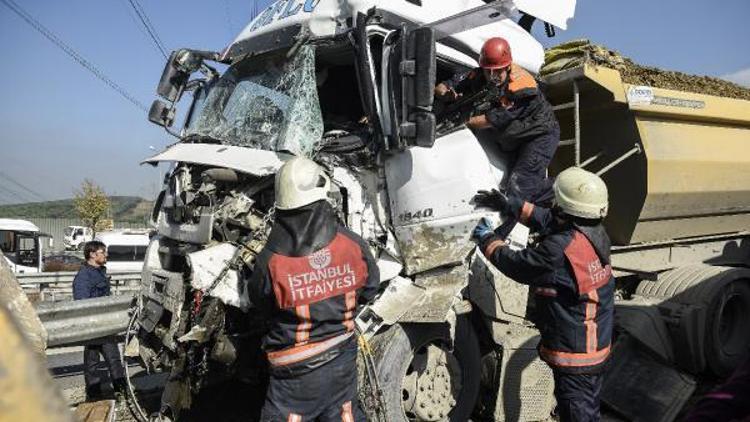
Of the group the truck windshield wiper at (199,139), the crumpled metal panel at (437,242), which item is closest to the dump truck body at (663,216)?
the crumpled metal panel at (437,242)

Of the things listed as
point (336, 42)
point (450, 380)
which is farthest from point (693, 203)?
point (336, 42)

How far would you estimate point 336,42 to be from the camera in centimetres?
400

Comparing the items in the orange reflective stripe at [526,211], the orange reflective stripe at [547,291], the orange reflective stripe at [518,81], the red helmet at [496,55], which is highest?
the red helmet at [496,55]

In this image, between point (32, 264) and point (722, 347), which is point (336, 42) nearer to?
point (722, 347)

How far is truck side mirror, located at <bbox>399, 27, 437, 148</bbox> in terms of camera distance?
346 cm

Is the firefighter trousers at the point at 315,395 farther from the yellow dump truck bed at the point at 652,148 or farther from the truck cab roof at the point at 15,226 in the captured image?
the truck cab roof at the point at 15,226

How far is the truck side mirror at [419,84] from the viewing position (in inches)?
136

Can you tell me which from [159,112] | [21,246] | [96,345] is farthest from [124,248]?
[159,112]

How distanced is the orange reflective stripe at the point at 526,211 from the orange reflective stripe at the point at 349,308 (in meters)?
1.52

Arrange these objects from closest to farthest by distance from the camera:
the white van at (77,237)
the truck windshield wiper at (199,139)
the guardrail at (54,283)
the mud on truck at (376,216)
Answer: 1. the mud on truck at (376,216)
2. the truck windshield wiper at (199,139)
3. the guardrail at (54,283)
4. the white van at (77,237)

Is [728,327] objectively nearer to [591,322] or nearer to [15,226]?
[591,322]

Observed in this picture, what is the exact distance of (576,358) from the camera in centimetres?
328

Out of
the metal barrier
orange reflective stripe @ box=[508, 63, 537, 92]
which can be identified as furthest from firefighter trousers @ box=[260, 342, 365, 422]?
the metal barrier

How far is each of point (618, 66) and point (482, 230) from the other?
225 centimetres
